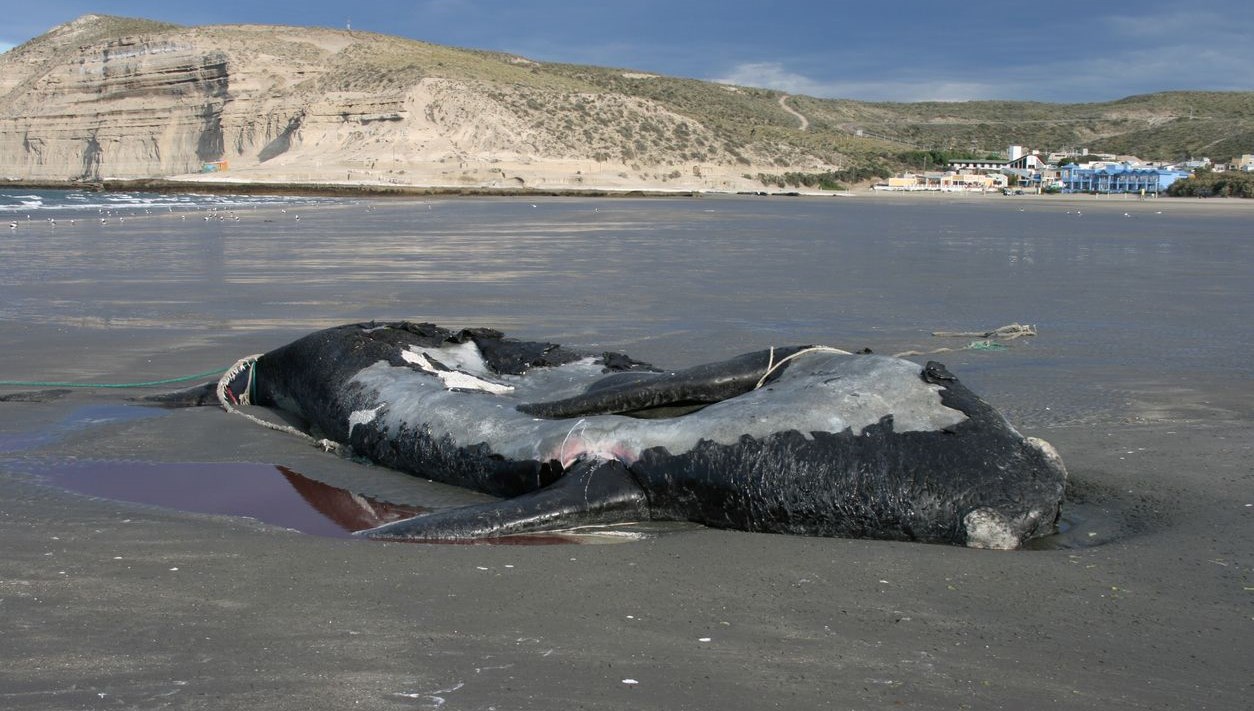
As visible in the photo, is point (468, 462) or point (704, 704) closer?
point (704, 704)

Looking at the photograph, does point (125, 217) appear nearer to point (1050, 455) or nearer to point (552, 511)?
point (552, 511)

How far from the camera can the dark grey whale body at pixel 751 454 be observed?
4914 millimetres

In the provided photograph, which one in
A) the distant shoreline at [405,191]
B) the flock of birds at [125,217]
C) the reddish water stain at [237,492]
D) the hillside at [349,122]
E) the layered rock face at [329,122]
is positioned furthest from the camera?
the hillside at [349,122]

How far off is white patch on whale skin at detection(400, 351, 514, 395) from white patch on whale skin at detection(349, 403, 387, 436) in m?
0.41

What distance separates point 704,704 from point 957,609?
51.2 inches

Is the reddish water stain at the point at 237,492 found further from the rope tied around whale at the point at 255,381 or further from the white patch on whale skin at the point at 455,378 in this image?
the white patch on whale skin at the point at 455,378

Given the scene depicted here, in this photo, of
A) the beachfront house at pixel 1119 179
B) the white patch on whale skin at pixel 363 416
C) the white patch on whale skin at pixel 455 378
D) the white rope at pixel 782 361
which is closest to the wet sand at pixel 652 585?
the white patch on whale skin at pixel 363 416

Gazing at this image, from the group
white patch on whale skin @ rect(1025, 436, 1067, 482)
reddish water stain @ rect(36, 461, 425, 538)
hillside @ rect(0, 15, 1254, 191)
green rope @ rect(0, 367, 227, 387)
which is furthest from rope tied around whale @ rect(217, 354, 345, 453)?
hillside @ rect(0, 15, 1254, 191)

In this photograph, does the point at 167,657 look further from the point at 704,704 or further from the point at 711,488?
the point at 711,488

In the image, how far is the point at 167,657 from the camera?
11.6ft

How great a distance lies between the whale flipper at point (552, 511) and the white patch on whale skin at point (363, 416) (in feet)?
5.03

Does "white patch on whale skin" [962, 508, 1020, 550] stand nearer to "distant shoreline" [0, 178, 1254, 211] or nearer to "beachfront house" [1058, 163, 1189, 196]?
"distant shoreline" [0, 178, 1254, 211]

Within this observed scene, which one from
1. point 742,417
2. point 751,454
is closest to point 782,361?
point 742,417

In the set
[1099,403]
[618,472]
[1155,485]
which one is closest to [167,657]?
[618,472]
